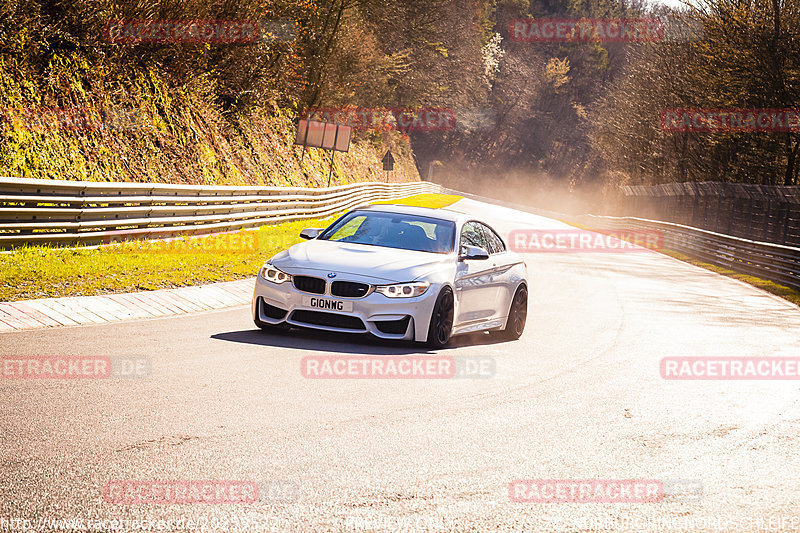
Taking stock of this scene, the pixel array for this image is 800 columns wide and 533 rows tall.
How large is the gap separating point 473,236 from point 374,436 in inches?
218

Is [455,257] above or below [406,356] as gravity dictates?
above

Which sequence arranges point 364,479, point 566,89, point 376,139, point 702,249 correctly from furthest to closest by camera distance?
point 566,89 → point 376,139 → point 702,249 → point 364,479

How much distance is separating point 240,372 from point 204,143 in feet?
75.7

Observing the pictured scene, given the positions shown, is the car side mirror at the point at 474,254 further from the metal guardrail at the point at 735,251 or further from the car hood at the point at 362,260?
the metal guardrail at the point at 735,251

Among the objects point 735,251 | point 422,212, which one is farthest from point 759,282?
point 422,212

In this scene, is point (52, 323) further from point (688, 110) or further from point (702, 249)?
point (688, 110)

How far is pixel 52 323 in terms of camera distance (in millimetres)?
9875

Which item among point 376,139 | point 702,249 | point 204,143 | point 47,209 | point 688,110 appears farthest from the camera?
point 376,139

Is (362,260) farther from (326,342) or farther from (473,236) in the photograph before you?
(473,236)

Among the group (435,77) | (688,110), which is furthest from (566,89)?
(688,110)

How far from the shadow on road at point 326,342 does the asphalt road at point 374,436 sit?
44 mm

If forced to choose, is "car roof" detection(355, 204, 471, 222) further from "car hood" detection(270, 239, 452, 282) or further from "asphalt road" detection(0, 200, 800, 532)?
"asphalt road" detection(0, 200, 800, 532)

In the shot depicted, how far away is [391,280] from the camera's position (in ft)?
31.8

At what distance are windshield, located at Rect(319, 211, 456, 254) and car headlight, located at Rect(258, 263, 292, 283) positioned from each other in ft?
3.86
